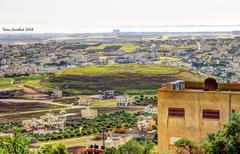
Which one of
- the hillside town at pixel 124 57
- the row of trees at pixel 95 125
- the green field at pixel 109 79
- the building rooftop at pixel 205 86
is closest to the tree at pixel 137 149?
the building rooftop at pixel 205 86

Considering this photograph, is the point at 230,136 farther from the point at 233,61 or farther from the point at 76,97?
the point at 233,61

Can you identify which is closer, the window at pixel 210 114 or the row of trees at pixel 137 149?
the row of trees at pixel 137 149

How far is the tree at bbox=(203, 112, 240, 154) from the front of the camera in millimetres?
10484

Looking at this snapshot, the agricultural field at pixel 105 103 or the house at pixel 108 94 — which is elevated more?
the house at pixel 108 94

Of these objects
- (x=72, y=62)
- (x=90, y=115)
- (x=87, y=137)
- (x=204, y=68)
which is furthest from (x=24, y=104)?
(x=72, y=62)

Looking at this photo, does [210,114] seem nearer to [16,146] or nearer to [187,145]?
[187,145]

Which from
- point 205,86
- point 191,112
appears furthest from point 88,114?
point 191,112

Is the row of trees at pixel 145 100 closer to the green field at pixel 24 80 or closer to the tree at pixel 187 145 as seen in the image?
the green field at pixel 24 80

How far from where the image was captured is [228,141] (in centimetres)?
1053

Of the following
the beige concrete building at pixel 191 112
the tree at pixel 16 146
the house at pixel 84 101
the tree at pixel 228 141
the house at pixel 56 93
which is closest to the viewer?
the tree at pixel 16 146

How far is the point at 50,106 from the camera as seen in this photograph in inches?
2527

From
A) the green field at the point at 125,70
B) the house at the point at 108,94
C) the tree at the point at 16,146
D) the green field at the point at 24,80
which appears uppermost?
the tree at the point at 16,146

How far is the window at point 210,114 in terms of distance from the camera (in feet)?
45.6

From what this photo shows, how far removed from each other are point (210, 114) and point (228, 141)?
347 centimetres
